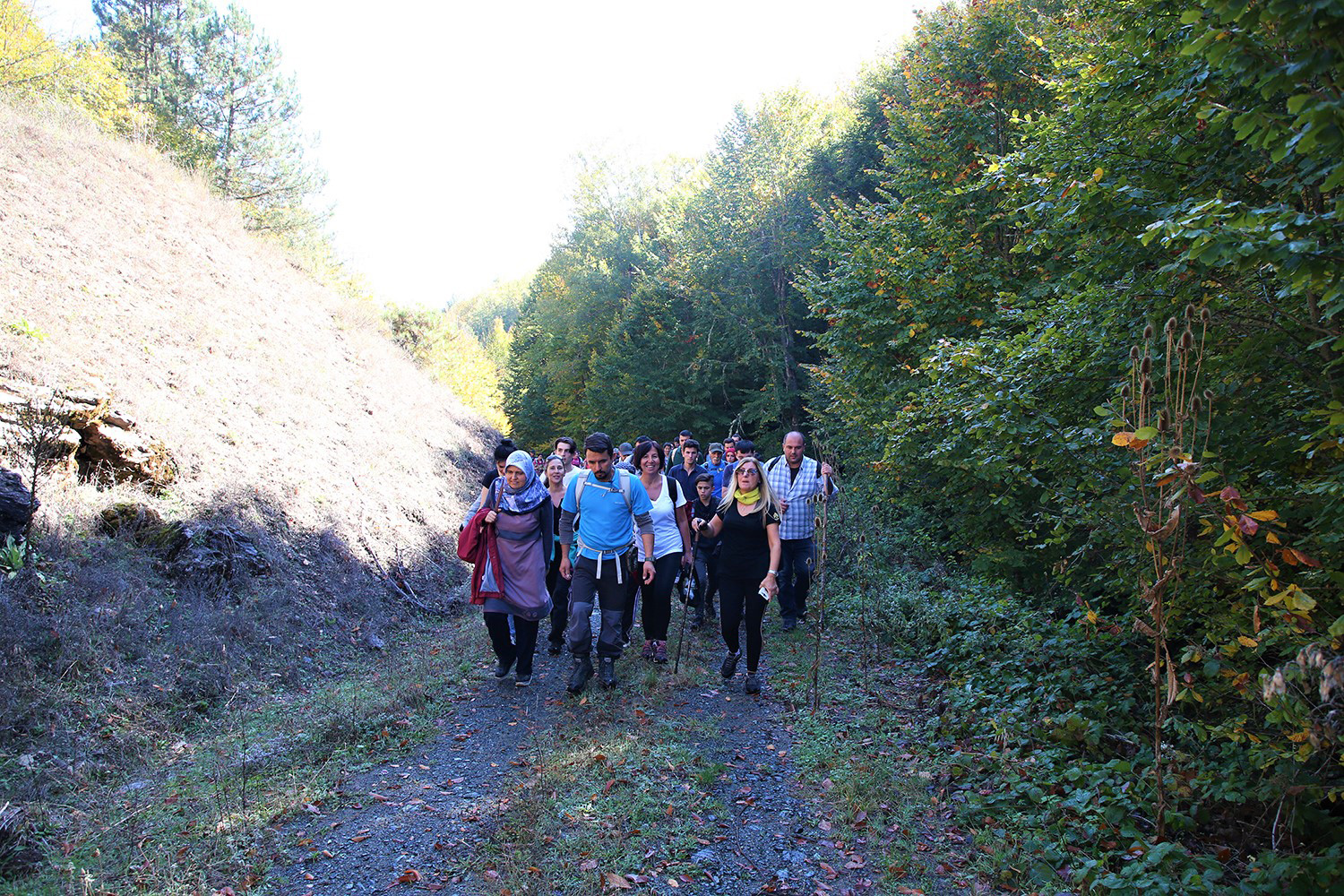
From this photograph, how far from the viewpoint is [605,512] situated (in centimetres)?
687

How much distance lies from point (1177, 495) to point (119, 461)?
9780 millimetres

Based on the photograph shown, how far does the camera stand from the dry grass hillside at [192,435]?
6508mm

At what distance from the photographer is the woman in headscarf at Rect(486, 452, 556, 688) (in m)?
6.84

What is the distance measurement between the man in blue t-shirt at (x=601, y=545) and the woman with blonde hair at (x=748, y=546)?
2.47ft

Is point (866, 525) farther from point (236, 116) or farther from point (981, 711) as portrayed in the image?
point (236, 116)

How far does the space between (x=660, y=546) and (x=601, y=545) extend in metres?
0.96

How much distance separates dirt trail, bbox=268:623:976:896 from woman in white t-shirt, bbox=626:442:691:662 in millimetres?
1438

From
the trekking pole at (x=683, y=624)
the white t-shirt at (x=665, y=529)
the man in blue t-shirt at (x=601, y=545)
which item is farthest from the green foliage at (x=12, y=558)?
the trekking pole at (x=683, y=624)

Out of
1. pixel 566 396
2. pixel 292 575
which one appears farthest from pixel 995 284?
pixel 566 396

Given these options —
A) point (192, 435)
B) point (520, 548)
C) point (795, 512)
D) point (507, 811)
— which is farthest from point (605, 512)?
point (192, 435)

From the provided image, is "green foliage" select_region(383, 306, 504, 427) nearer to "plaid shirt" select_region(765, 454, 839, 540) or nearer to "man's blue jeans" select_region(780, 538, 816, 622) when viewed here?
"man's blue jeans" select_region(780, 538, 816, 622)

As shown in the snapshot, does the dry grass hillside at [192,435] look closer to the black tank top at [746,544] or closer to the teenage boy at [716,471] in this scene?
the teenage boy at [716,471]

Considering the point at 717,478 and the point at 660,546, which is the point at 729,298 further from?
the point at 660,546

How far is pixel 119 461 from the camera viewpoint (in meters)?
8.17
